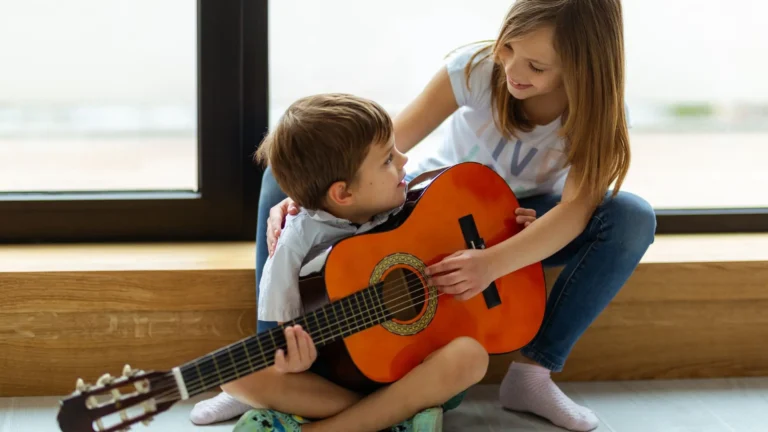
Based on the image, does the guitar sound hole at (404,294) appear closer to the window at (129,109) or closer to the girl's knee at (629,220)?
the girl's knee at (629,220)

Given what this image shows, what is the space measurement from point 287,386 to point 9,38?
1.04 meters

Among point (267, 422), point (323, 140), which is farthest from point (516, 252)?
point (267, 422)

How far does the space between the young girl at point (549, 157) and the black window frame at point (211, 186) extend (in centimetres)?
28

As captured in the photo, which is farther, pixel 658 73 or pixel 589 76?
pixel 658 73

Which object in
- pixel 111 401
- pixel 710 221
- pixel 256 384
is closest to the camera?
pixel 111 401

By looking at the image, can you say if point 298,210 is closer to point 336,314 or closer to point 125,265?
point 336,314

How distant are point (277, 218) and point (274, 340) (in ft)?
0.86

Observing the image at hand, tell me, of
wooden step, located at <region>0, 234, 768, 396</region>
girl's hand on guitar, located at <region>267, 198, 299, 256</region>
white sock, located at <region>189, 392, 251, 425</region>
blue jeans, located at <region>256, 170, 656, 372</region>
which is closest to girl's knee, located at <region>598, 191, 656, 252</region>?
blue jeans, located at <region>256, 170, 656, 372</region>

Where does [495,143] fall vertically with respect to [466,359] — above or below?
above

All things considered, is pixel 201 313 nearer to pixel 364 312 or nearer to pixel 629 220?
pixel 364 312

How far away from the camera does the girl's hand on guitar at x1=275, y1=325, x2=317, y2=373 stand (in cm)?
120

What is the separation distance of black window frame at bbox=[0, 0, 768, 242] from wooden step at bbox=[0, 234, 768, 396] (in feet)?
0.18

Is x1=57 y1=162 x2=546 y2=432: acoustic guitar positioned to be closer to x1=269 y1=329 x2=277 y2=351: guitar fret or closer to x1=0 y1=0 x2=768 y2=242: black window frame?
x1=269 y1=329 x2=277 y2=351: guitar fret

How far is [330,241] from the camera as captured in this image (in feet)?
4.33
